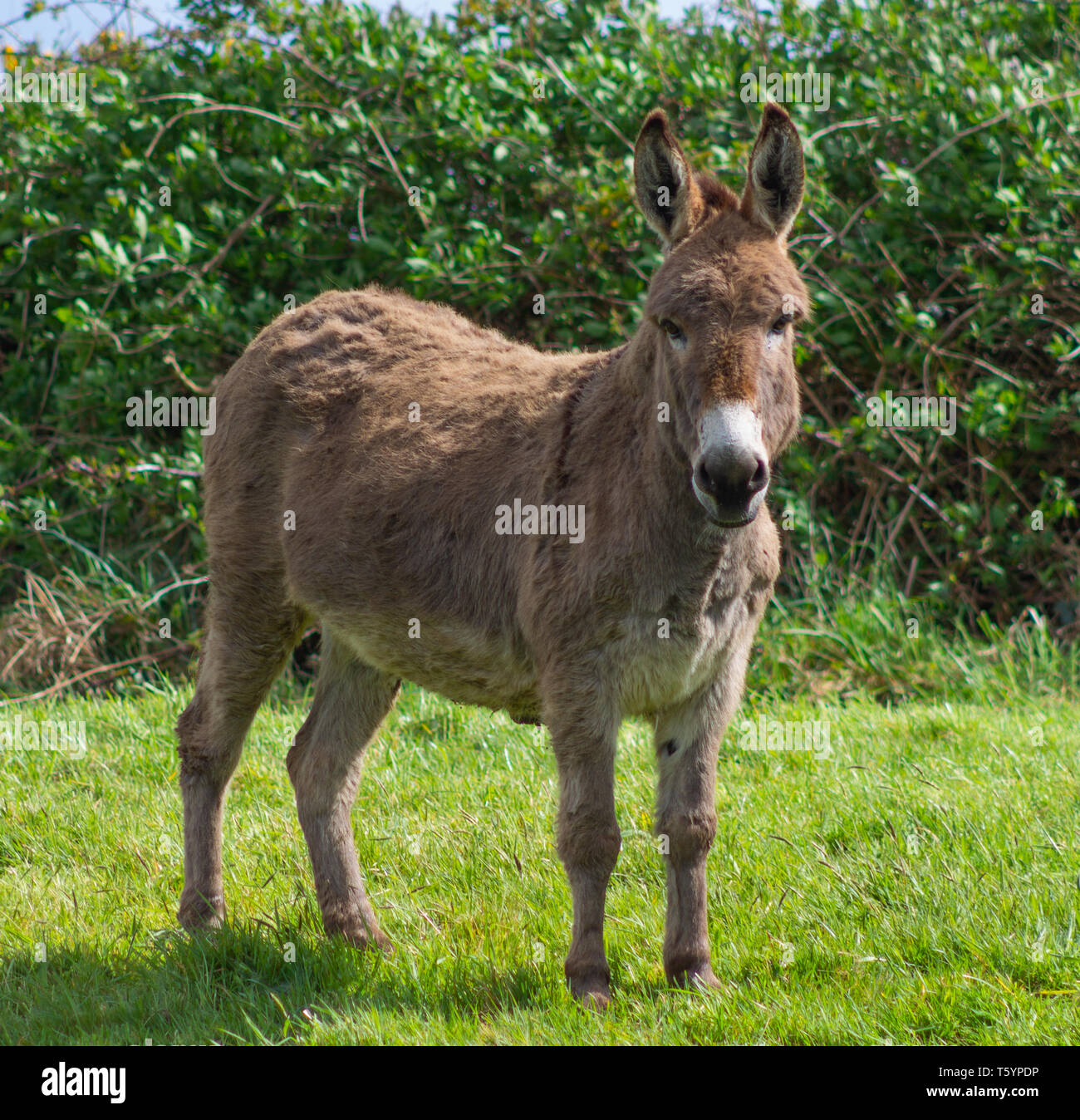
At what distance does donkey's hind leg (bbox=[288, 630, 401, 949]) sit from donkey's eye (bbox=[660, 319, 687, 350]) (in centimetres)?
185

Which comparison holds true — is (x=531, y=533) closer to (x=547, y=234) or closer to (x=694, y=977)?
(x=694, y=977)

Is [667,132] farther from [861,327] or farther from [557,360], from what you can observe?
[861,327]

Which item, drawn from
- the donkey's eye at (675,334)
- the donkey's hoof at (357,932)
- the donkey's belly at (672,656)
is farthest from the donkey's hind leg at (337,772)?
the donkey's eye at (675,334)

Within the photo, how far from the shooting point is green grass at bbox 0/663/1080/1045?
3.18 meters

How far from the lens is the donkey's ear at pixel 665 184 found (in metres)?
3.36

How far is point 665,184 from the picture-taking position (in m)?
3.43

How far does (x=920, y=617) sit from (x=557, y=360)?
125 inches

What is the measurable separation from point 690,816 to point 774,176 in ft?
6.16

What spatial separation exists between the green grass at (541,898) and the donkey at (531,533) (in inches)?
8.7

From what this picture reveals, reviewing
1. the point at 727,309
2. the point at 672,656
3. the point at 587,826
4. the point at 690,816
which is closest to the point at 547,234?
the point at 727,309

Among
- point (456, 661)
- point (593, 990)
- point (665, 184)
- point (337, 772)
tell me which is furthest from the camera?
point (337, 772)

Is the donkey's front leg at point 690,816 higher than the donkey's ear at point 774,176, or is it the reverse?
the donkey's ear at point 774,176

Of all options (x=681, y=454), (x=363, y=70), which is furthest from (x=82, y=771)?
(x=363, y=70)

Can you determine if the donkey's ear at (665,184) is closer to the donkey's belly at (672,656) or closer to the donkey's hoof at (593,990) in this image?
the donkey's belly at (672,656)
